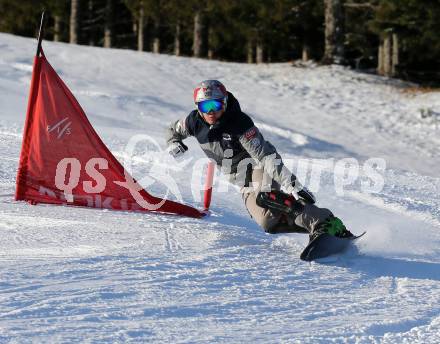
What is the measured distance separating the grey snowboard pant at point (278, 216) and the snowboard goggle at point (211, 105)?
0.75 meters

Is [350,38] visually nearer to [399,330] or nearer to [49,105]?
[49,105]

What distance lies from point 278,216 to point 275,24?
71.9 feet

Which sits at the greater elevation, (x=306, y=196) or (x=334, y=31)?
(x=334, y=31)

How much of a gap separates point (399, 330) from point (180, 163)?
5.89 meters

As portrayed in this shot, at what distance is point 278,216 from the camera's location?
617 cm

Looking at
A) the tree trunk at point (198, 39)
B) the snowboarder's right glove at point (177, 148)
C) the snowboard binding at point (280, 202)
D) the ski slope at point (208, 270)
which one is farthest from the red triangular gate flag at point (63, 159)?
the tree trunk at point (198, 39)

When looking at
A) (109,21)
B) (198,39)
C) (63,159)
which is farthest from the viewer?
(109,21)

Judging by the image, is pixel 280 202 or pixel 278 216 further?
pixel 278 216

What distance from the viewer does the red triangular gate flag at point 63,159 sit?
6.96 m

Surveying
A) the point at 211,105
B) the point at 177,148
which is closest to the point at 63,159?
the point at 177,148

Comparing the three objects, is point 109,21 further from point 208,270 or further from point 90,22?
point 208,270

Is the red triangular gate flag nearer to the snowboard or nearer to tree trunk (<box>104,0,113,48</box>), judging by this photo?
the snowboard

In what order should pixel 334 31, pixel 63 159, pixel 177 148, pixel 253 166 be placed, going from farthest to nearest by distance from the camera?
pixel 334 31, pixel 63 159, pixel 177 148, pixel 253 166

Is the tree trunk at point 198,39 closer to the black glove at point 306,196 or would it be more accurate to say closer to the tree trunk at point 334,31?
the tree trunk at point 334,31
